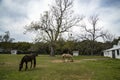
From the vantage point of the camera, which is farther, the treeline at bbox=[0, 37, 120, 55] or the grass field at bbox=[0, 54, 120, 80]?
the treeline at bbox=[0, 37, 120, 55]

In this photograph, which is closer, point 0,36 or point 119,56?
point 119,56

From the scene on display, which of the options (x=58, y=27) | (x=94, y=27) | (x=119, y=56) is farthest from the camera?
(x=94, y=27)

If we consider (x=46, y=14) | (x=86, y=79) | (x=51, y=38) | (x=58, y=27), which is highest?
(x=46, y=14)

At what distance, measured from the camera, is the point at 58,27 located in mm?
47000

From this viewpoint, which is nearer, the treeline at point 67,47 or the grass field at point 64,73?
the grass field at point 64,73

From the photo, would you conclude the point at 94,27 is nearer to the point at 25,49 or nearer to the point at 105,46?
the point at 105,46

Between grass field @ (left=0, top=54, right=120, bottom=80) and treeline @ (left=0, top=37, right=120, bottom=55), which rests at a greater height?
treeline @ (left=0, top=37, right=120, bottom=55)

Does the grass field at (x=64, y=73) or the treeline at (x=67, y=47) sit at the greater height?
the treeline at (x=67, y=47)

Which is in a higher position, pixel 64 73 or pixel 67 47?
pixel 67 47

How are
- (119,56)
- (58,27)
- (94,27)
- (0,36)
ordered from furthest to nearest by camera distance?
(0,36)
(94,27)
(58,27)
(119,56)

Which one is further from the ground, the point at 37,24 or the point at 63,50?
the point at 37,24

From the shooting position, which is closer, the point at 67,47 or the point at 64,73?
the point at 64,73

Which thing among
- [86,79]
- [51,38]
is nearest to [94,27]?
[51,38]

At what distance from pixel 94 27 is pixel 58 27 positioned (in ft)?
64.0
